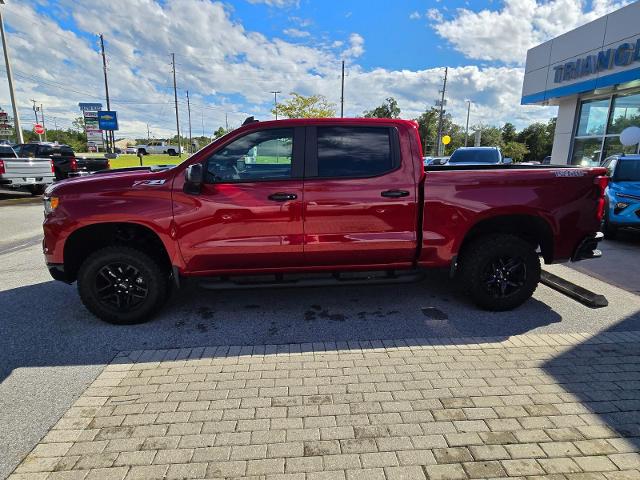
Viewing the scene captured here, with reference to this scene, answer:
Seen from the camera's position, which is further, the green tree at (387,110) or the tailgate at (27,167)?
the green tree at (387,110)

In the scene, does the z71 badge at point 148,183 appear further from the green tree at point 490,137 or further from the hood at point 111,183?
the green tree at point 490,137

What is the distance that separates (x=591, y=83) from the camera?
15023mm

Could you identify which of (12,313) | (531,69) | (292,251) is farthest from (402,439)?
(531,69)

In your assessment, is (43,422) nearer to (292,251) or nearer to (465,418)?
(292,251)

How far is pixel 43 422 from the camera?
2.50 meters

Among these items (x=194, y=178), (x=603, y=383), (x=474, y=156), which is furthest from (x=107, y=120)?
(x=603, y=383)

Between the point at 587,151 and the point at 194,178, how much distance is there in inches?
754

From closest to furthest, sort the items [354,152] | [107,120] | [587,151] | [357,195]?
1. [357,195]
2. [354,152]
3. [587,151]
4. [107,120]

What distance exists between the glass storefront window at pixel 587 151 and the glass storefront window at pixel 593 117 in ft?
1.01

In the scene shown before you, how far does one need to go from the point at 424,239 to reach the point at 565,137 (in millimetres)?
18372

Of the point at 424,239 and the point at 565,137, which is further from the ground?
the point at 565,137

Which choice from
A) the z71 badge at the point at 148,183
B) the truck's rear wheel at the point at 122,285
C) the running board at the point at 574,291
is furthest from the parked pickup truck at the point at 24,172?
the running board at the point at 574,291

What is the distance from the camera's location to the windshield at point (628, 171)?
7.75 meters

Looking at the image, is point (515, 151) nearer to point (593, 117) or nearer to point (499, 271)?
point (593, 117)
